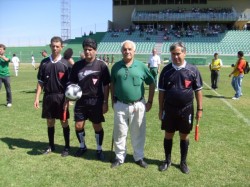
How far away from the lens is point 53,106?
590 centimetres

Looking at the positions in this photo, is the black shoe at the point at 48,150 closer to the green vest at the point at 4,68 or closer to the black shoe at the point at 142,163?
the black shoe at the point at 142,163

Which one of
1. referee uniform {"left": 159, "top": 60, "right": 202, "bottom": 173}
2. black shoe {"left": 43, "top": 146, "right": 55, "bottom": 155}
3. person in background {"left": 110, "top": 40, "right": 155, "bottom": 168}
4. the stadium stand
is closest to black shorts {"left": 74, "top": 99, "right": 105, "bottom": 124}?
person in background {"left": 110, "top": 40, "right": 155, "bottom": 168}

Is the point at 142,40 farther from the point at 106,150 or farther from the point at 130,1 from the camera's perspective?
the point at 106,150

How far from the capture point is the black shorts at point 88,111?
5568mm

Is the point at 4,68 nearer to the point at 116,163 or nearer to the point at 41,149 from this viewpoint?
the point at 41,149

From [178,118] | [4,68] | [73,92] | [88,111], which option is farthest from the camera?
[4,68]

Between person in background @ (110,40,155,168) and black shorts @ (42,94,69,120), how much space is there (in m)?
1.07

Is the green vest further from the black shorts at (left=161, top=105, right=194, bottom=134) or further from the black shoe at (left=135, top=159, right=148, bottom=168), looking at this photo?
the black shorts at (left=161, top=105, right=194, bottom=134)

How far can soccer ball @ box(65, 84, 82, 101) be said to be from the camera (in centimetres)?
534

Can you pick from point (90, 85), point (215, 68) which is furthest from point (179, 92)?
point (215, 68)

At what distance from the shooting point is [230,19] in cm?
5500

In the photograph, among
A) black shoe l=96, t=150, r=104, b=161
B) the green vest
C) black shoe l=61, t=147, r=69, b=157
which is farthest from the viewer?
the green vest

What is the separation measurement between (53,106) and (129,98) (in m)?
1.58

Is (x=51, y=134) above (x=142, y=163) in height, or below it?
above
